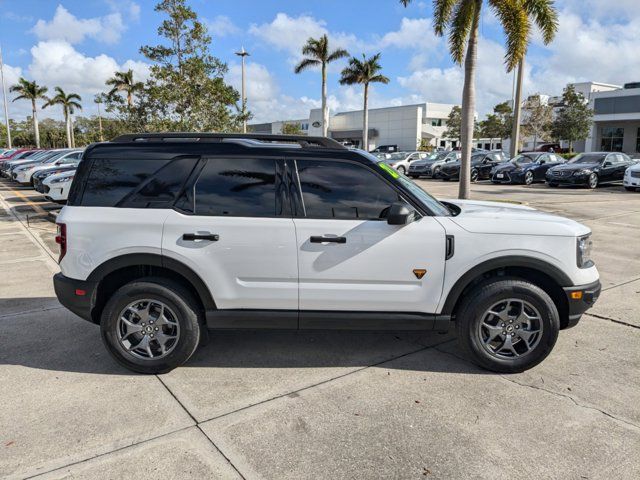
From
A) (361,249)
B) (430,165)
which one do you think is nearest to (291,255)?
(361,249)

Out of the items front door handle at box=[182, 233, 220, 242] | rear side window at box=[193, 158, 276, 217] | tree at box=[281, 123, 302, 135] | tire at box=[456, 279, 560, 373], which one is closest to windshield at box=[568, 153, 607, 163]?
tire at box=[456, 279, 560, 373]

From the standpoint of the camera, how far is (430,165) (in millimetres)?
28750

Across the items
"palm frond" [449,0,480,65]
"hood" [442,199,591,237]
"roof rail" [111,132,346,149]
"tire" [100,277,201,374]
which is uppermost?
"palm frond" [449,0,480,65]

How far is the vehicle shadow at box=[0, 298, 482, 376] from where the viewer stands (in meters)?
4.03

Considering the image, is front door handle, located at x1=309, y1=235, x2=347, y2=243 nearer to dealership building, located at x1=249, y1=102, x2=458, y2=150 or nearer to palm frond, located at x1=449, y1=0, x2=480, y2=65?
palm frond, located at x1=449, y1=0, x2=480, y2=65

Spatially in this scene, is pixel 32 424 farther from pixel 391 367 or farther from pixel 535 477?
pixel 535 477

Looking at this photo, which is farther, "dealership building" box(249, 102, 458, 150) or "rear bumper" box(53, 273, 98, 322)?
"dealership building" box(249, 102, 458, 150)

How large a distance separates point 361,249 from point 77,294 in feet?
7.52

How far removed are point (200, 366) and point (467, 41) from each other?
14122 mm

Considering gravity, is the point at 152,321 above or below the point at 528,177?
below

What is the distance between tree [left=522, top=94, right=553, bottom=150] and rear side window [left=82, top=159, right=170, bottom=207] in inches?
2073

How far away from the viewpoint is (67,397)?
11.5 feet

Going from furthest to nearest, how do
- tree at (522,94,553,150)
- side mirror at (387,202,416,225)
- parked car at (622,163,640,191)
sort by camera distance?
tree at (522,94,553,150), parked car at (622,163,640,191), side mirror at (387,202,416,225)

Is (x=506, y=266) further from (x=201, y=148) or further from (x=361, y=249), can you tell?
(x=201, y=148)
